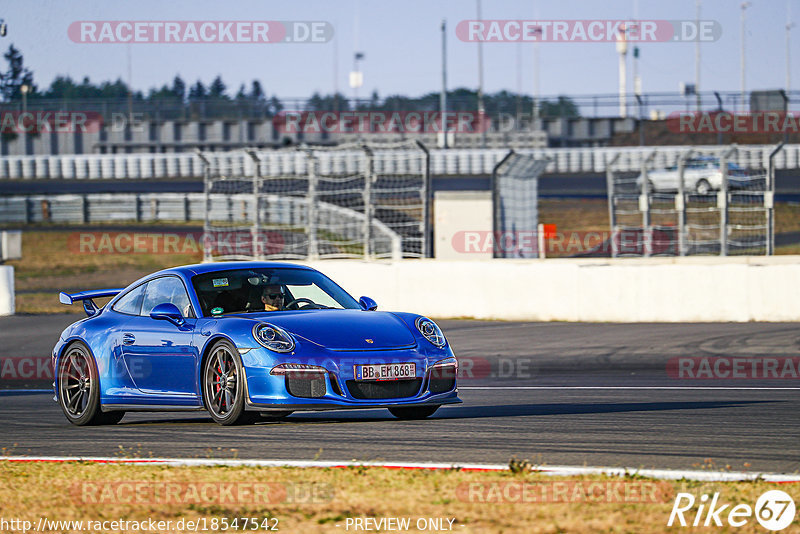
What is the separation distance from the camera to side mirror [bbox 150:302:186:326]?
328 inches

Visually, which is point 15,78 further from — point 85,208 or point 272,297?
point 272,297

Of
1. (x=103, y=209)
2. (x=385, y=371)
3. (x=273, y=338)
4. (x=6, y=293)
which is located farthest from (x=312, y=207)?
(x=103, y=209)

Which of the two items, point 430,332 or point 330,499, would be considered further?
point 430,332

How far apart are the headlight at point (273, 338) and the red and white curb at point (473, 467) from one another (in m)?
1.37

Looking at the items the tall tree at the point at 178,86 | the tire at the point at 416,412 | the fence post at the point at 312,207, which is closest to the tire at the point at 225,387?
the tire at the point at 416,412

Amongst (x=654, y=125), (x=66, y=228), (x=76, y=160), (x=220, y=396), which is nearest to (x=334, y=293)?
(x=220, y=396)

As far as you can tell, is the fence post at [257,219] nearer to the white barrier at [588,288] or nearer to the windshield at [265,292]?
the white barrier at [588,288]

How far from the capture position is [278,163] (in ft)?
141

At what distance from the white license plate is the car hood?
0.14 meters

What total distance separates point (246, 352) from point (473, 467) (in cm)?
234

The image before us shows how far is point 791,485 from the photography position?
5.29 m

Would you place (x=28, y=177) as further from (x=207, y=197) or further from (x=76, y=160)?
(x=207, y=197)

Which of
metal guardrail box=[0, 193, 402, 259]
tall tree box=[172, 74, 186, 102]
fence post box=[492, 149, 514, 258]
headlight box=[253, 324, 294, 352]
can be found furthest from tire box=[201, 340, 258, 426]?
tall tree box=[172, 74, 186, 102]

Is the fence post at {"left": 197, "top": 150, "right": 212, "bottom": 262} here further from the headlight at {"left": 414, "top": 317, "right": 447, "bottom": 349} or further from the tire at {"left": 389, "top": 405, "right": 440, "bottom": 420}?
the headlight at {"left": 414, "top": 317, "right": 447, "bottom": 349}
